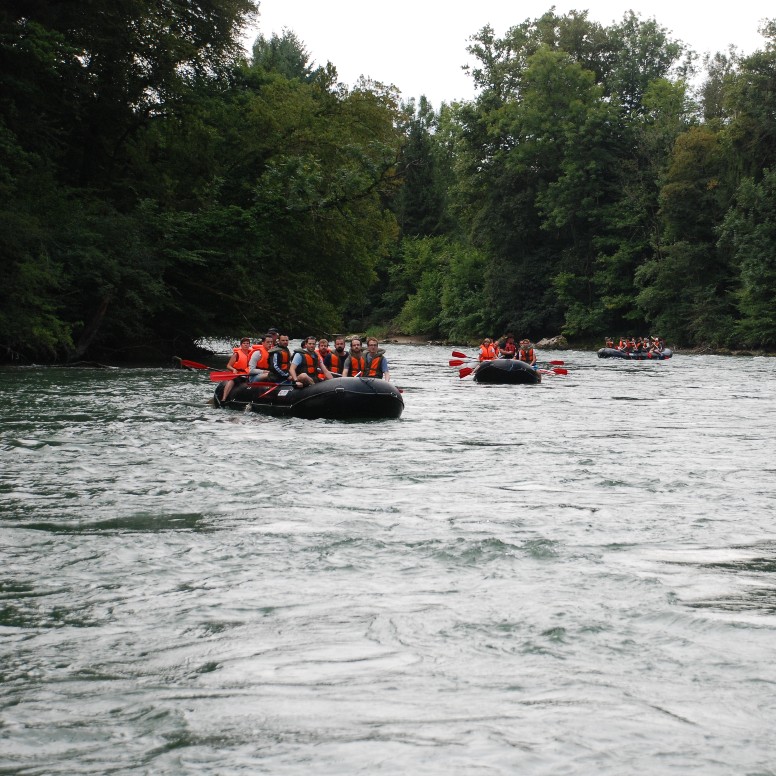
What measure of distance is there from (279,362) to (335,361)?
94 centimetres

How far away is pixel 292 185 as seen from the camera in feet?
98.2

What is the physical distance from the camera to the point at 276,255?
31.3 meters

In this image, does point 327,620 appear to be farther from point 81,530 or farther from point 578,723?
point 81,530

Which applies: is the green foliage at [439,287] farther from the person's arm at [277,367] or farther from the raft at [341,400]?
the raft at [341,400]

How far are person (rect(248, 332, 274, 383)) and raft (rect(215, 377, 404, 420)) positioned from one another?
0.91 m

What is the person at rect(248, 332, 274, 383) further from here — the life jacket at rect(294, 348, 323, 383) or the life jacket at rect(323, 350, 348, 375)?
the life jacket at rect(323, 350, 348, 375)

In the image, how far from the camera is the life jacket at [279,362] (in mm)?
17875

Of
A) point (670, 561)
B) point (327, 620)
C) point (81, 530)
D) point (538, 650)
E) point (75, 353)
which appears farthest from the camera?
point (75, 353)

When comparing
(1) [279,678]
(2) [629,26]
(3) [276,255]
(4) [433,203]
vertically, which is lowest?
(1) [279,678]

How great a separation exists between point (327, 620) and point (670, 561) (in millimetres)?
2464

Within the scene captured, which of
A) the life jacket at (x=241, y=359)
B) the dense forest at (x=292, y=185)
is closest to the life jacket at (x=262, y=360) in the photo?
the life jacket at (x=241, y=359)

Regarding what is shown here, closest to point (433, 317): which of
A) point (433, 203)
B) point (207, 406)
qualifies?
point (433, 203)

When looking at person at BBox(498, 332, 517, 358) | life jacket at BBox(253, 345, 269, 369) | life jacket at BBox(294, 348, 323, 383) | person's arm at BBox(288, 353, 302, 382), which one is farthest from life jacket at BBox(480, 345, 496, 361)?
person's arm at BBox(288, 353, 302, 382)

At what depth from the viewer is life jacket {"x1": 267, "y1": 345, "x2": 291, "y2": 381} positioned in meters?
17.9
